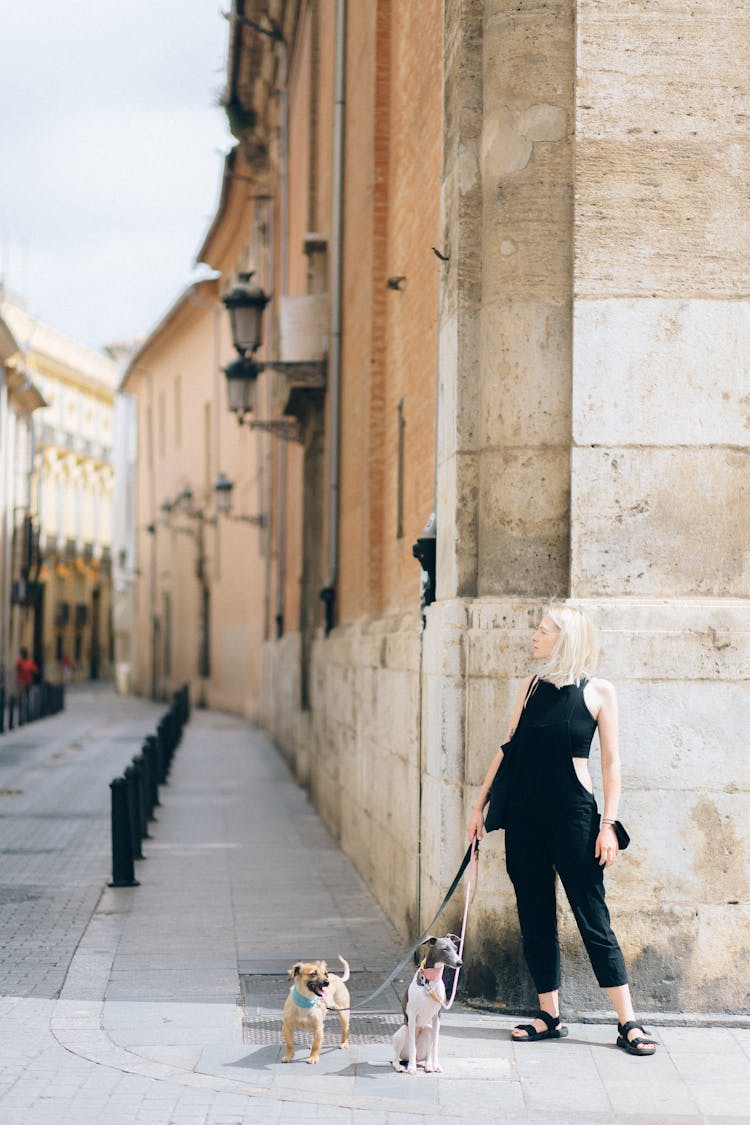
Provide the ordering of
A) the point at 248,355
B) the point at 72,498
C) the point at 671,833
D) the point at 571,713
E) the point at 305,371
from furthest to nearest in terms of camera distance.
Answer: the point at 72,498 < the point at 248,355 < the point at 305,371 < the point at 671,833 < the point at 571,713

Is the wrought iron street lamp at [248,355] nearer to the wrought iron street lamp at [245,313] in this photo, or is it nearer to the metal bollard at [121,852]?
the wrought iron street lamp at [245,313]

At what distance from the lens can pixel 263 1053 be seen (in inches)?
241

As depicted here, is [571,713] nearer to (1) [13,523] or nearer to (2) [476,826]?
(2) [476,826]

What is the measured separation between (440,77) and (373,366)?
340 centimetres

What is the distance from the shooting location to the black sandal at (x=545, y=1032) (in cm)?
631

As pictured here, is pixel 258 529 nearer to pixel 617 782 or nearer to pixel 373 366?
pixel 373 366

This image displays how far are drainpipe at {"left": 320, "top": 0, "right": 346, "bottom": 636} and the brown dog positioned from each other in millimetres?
8852

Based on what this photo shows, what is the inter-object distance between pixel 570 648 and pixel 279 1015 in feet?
6.40

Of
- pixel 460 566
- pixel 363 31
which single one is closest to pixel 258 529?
pixel 363 31

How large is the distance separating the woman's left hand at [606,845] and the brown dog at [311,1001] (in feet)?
3.39

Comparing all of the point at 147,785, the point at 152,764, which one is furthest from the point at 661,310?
the point at 152,764

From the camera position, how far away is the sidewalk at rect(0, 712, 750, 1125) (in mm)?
5422

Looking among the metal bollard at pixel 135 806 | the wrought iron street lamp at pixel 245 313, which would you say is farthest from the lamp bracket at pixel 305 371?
the metal bollard at pixel 135 806

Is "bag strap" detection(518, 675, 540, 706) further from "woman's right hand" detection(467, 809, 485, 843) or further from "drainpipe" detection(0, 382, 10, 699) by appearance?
"drainpipe" detection(0, 382, 10, 699)
